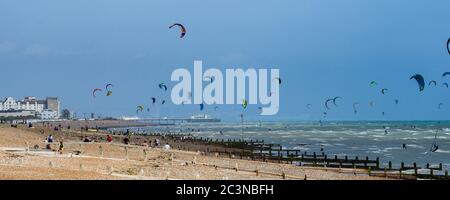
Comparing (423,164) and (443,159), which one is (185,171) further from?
(443,159)

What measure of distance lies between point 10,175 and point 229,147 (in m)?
42.4

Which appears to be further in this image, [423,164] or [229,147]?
[229,147]

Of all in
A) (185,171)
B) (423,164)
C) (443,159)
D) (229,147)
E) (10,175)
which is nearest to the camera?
(10,175)

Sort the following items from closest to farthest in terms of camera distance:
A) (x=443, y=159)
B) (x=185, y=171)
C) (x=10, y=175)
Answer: (x=10, y=175) < (x=185, y=171) < (x=443, y=159)

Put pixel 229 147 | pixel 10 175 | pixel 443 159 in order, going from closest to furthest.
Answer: pixel 10 175 < pixel 443 159 < pixel 229 147
